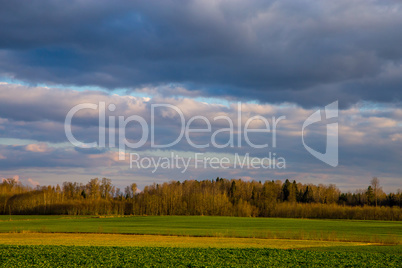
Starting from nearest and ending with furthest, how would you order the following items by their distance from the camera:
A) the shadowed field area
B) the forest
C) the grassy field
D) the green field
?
the green field < the shadowed field area < the grassy field < the forest

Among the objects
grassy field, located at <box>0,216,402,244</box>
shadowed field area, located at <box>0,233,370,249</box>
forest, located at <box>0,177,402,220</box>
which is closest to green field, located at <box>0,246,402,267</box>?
shadowed field area, located at <box>0,233,370,249</box>

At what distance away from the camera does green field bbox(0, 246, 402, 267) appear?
28703mm

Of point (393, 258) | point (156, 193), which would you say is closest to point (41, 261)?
point (393, 258)

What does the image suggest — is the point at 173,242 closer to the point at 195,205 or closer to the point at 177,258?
the point at 177,258

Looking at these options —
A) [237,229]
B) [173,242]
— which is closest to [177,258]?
[173,242]

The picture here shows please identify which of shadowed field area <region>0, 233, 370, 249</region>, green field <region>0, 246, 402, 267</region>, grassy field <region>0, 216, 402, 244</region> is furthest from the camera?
grassy field <region>0, 216, 402, 244</region>

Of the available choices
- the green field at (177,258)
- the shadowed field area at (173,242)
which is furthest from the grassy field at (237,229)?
the green field at (177,258)

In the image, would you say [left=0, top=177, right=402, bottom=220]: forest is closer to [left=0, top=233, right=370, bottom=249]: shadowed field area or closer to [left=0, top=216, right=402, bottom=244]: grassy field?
[left=0, top=216, right=402, bottom=244]: grassy field

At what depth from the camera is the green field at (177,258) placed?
28.7 m

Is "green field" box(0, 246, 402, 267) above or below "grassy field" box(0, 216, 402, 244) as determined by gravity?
above

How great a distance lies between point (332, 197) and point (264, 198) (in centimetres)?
3716

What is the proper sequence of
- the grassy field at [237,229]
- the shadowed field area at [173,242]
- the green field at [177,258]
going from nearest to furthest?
1. the green field at [177,258]
2. the shadowed field area at [173,242]
3. the grassy field at [237,229]

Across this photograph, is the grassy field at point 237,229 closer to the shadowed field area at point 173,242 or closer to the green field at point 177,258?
the shadowed field area at point 173,242

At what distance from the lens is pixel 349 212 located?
139375 mm
